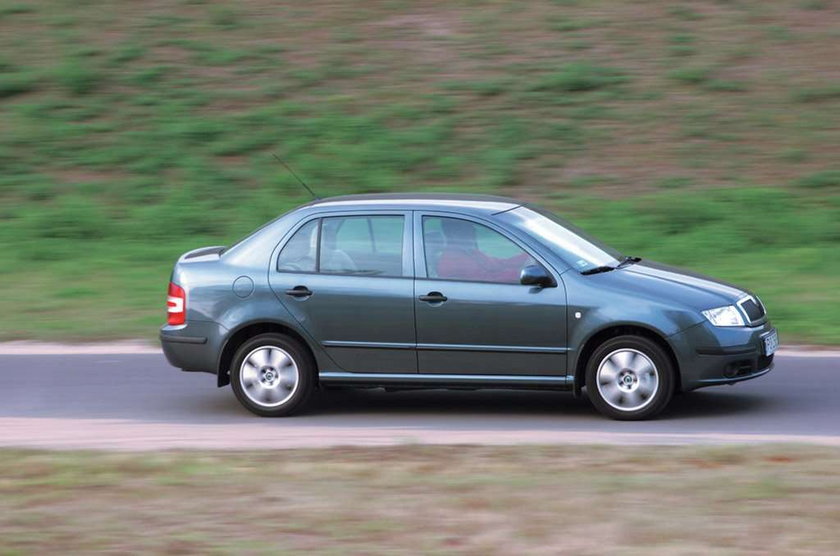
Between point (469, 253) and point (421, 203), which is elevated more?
point (421, 203)

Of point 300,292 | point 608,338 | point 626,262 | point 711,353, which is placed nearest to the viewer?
point 711,353

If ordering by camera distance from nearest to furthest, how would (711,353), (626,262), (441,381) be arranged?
(711,353) → (441,381) → (626,262)

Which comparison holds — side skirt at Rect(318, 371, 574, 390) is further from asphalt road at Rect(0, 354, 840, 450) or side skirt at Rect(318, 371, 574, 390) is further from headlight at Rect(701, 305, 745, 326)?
headlight at Rect(701, 305, 745, 326)

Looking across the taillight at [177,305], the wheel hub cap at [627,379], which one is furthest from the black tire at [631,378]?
the taillight at [177,305]

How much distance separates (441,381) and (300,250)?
136 centimetres

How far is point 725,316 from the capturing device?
8719 mm

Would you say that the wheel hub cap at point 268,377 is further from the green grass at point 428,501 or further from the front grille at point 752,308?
the front grille at point 752,308

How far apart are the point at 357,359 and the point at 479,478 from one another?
7.98 ft

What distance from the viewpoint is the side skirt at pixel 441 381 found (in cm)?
879

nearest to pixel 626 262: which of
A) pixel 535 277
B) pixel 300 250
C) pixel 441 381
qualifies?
pixel 535 277

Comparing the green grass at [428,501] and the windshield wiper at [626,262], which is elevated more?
the windshield wiper at [626,262]

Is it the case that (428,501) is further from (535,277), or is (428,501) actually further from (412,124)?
(412,124)

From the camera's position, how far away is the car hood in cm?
870

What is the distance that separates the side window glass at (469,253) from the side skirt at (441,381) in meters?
0.67
